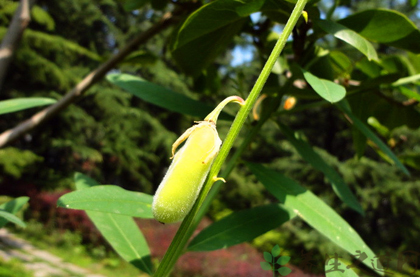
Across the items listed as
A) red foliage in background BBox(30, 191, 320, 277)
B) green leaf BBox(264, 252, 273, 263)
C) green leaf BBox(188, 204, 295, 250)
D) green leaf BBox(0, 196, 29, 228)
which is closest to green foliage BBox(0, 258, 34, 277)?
red foliage in background BBox(30, 191, 320, 277)

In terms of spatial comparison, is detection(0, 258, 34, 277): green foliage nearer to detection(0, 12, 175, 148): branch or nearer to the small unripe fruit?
detection(0, 12, 175, 148): branch

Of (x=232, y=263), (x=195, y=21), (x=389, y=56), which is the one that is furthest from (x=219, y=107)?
(x=232, y=263)

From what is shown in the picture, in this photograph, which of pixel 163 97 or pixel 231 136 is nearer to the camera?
pixel 231 136

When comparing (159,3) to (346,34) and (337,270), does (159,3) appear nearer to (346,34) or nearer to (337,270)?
(346,34)

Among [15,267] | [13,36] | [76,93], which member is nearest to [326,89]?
[76,93]

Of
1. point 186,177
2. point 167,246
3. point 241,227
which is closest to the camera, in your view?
point 186,177

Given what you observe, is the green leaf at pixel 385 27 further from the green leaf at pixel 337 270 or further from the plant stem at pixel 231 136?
the green leaf at pixel 337 270
